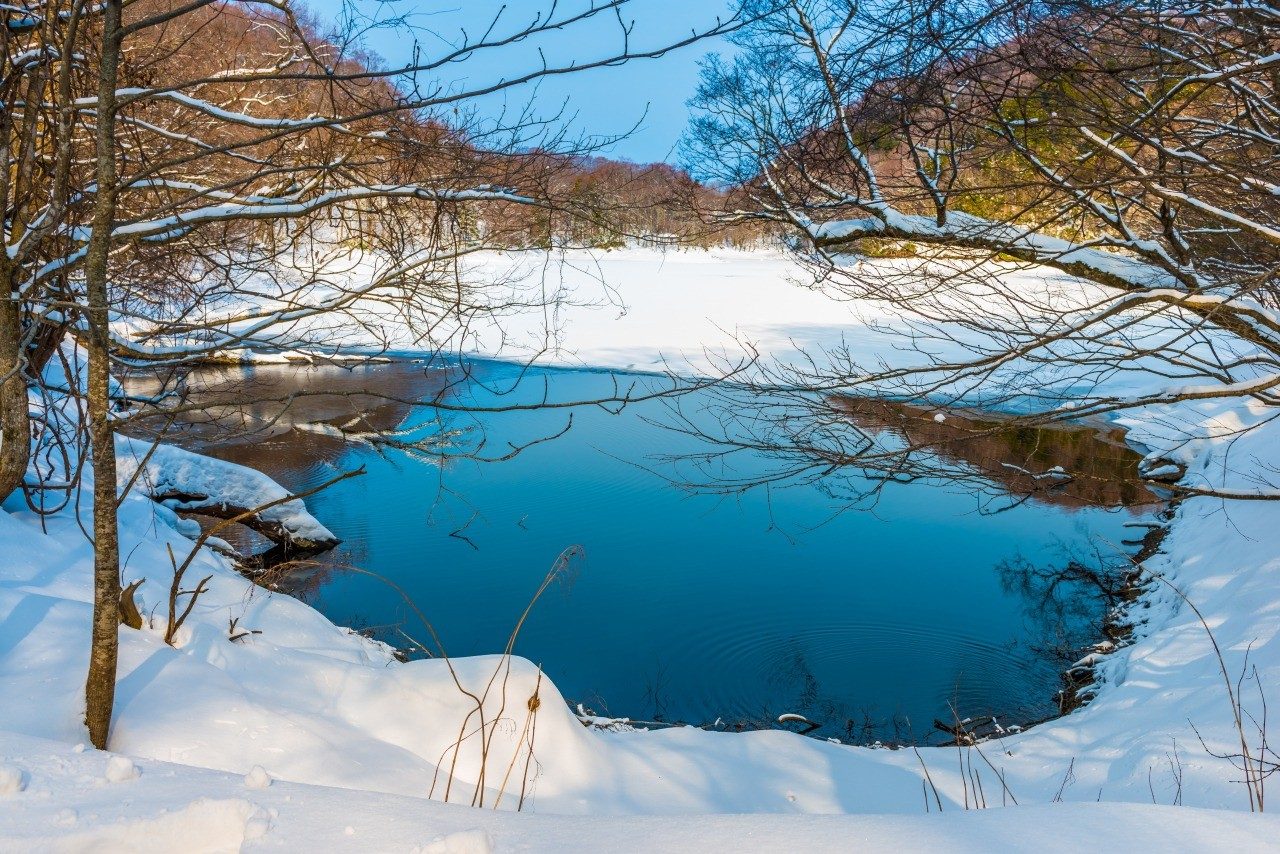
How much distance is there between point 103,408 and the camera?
2.30 m

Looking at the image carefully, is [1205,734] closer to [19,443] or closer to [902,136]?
[902,136]

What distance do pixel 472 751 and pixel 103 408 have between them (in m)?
1.94

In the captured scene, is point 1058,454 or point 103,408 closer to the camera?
point 103,408

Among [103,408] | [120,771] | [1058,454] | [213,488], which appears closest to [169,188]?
[103,408]

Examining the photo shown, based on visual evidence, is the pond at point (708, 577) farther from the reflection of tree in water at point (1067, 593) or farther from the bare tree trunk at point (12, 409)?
the bare tree trunk at point (12, 409)

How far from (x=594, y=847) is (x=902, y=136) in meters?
3.63

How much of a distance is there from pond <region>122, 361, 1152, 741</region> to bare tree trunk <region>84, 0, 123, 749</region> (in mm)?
1649

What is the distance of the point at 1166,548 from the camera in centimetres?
→ 765

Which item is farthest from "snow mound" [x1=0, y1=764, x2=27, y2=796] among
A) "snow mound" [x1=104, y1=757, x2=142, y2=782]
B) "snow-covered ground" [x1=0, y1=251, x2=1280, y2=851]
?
"snow mound" [x1=104, y1=757, x2=142, y2=782]

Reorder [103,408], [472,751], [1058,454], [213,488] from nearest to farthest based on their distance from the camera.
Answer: [103,408]
[472,751]
[213,488]
[1058,454]

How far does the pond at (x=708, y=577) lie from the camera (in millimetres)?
5918

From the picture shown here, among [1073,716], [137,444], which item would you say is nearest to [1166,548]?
[1073,716]

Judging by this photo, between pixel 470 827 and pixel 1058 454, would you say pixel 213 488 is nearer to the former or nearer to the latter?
pixel 470 827

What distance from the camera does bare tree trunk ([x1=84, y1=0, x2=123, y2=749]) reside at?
7.11ft
